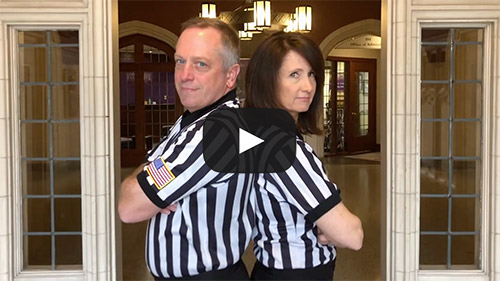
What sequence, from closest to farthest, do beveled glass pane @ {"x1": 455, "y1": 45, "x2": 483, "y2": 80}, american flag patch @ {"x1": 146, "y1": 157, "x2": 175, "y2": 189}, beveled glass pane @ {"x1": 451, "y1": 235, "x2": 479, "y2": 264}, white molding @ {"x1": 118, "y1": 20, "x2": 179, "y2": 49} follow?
1. american flag patch @ {"x1": 146, "y1": 157, "x2": 175, "y2": 189}
2. beveled glass pane @ {"x1": 455, "y1": 45, "x2": 483, "y2": 80}
3. beveled glass pane @ {"x1": 451, "y1": 235, "x2": 479, "y2": 264}
4. white molding @ {"x1": 118, "y1": 20, "x2": 179, "y2": 49}

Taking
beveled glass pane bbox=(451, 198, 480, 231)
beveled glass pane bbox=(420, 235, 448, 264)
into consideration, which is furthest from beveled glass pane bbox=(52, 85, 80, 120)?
beveled glass pane bbox=(451, 198, 480, 231)

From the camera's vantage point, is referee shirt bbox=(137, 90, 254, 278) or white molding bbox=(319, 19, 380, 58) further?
white molding bbox=(319, 19, 380, 58)

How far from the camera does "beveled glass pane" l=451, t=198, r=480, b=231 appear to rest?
9.50 ft

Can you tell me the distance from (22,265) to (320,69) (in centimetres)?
229

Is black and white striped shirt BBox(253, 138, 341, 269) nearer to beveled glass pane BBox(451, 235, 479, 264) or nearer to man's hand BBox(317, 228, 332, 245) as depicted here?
man's hand BBox(317, 228, 332, 245)

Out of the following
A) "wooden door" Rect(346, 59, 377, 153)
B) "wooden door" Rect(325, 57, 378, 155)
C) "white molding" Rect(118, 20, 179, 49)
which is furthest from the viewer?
"wooden door" Rect(346, 59, 377, 153)

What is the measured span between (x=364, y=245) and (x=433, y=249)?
1.60 metres

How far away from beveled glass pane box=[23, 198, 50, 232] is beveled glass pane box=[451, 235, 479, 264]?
2.27 metres

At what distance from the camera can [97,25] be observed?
8.91ft

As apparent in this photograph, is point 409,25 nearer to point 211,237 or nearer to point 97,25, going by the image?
point 97,25

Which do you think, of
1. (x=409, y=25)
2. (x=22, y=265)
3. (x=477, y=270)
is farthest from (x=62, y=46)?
(x=477, y=270)

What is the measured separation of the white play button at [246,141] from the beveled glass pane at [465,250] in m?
2.13

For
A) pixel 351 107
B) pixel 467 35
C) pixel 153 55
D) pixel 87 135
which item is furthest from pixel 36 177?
pixel 351 107

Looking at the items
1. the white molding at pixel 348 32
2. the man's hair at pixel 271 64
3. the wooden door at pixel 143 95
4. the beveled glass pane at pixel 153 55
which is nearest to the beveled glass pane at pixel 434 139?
the man's hair at pixel 271 64
